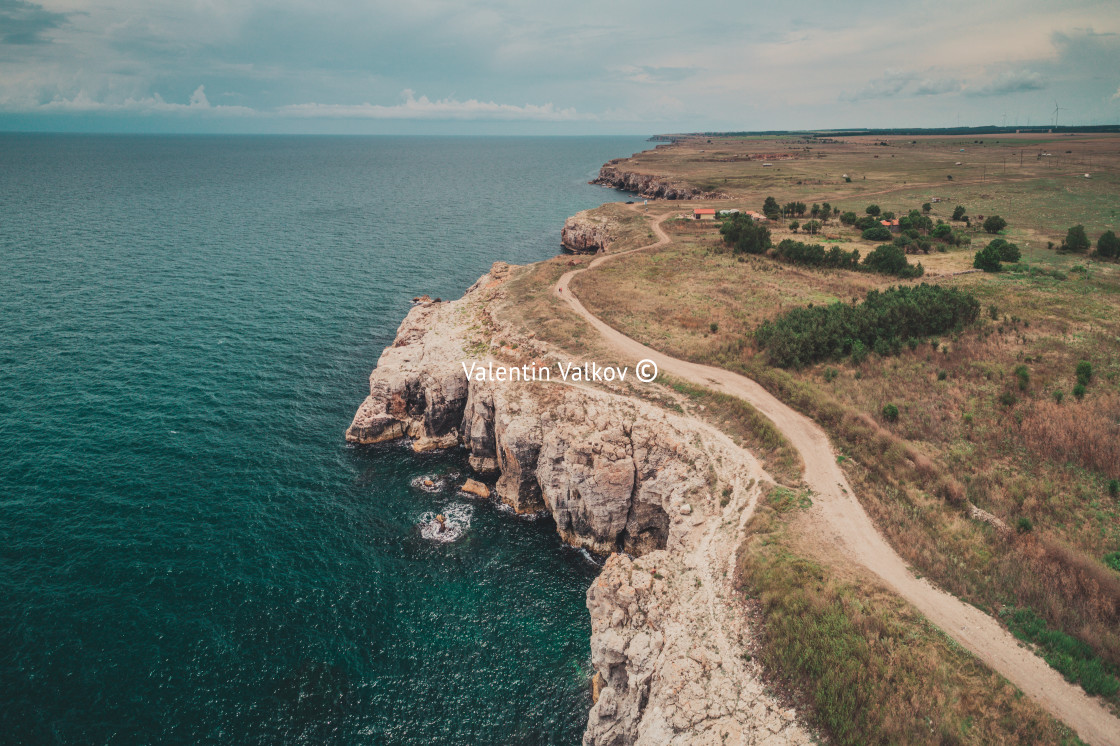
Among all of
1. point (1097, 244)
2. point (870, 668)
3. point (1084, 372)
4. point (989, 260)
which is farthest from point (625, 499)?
point (1097, 244)

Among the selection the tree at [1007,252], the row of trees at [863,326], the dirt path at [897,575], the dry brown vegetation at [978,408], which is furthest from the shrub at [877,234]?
the dirt path at [897,575]

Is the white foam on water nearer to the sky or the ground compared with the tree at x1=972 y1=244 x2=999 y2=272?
nearer to the ground

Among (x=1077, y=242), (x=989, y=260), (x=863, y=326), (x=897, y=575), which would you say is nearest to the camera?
(x=897, y=575)

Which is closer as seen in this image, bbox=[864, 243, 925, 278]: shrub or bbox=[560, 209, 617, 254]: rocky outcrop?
bbox=[864, 243, 925, 278]: shrub

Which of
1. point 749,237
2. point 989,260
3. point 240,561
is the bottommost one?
point 240,561

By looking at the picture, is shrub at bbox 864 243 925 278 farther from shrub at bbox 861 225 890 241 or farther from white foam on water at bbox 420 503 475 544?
white foam on water at bbox 420 503 475 544

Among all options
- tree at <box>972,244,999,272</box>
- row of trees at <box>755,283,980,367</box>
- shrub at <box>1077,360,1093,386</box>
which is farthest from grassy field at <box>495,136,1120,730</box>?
tree at <box>972,244,999,272</box>

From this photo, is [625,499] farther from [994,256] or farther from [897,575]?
[994,256]

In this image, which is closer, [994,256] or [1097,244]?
[994,256]
